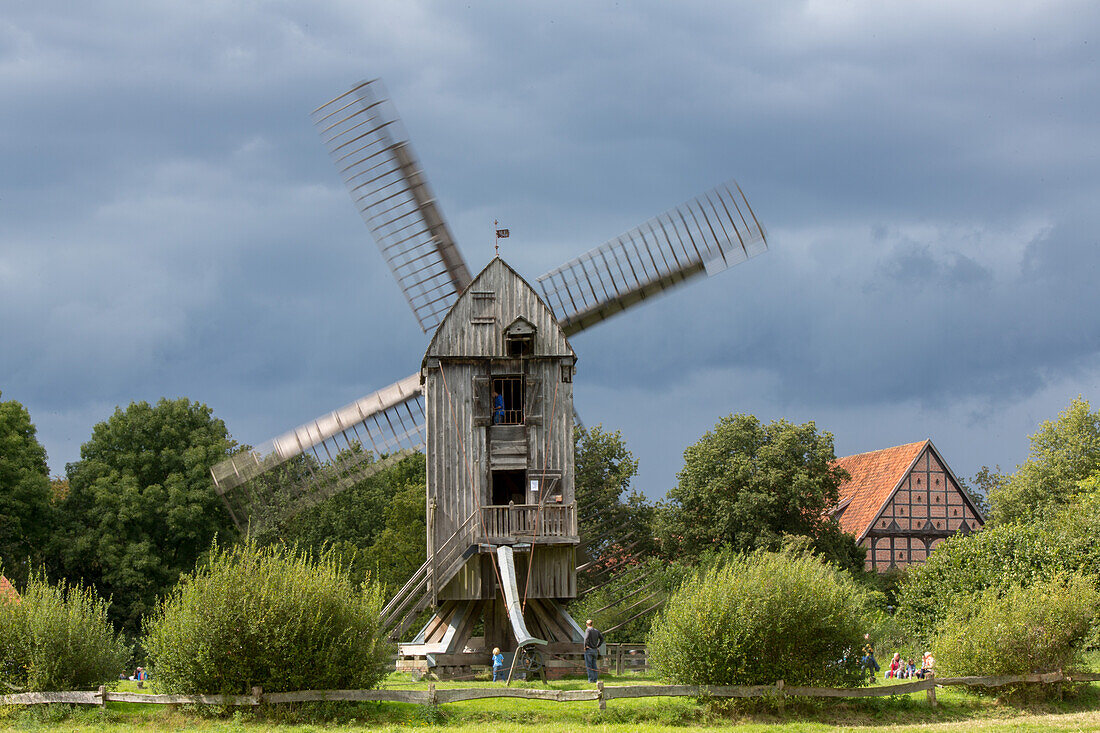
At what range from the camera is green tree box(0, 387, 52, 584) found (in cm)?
3750

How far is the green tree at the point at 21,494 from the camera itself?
123ft

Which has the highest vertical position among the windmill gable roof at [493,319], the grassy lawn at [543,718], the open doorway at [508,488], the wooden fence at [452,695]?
the windmill gable roof at [493,319]

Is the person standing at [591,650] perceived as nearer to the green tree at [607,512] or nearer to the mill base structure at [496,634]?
the mill base structure at [496,634]

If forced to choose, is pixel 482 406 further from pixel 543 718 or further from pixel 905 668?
pixel 905 668

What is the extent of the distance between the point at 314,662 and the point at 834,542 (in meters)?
23.8

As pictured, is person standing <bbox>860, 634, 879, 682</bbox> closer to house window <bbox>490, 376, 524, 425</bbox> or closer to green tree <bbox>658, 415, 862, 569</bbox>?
house window <bbox>490, 376, 524, 425</bbox>

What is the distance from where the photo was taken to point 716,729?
56.3ft

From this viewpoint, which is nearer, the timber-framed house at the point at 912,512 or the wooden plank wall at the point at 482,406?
the wooden plank wall at the point at 482,406

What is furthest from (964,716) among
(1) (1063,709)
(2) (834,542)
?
(2) (834,542)

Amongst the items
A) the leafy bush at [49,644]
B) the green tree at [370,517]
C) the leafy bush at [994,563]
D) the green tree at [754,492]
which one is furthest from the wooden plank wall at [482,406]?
the green tree at [370,517]

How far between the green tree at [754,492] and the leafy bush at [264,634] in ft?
64.9

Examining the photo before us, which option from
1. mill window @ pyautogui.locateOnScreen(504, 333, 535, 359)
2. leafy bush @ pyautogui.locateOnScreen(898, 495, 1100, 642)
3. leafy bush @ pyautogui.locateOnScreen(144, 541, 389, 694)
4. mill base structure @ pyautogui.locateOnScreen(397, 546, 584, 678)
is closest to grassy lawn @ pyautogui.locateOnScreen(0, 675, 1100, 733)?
leafy bush @ pyautogui.locateOnScreen(144, 541, 389, 694)

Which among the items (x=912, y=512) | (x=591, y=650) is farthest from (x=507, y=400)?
(x=912, y=512)

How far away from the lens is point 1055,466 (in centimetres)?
4334
